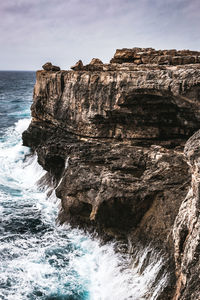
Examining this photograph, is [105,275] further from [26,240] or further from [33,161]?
[33,161]

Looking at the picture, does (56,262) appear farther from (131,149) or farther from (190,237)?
(190,237)

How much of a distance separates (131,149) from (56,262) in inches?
265

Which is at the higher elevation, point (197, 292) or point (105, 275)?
point (197, 292)

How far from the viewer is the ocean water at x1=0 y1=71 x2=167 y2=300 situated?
10.9 metres

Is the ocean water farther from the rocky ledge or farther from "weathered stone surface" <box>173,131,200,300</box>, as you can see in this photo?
"weathered stone surface" <box>173,131,200,300</box>

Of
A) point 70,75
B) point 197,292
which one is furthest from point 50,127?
point 197,292

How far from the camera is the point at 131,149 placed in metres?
15.2

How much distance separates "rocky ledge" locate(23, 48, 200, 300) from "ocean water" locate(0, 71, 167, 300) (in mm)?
839

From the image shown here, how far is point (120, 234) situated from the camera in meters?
13.2

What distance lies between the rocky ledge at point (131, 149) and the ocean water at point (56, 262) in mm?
839

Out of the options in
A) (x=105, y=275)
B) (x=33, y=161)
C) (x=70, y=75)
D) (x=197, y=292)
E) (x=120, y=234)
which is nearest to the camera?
(x=197, y=292)

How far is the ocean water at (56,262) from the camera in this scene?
10.9 meters

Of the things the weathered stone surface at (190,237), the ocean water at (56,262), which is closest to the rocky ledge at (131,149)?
the weathered stone surface at (190,237)

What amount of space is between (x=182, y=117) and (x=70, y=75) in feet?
28.1
